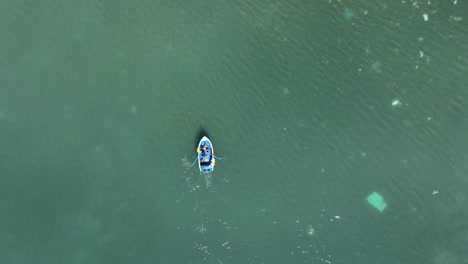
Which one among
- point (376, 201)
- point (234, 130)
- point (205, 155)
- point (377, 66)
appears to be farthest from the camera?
point (377, 66)

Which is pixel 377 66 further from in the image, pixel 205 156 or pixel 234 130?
pixel 205 156

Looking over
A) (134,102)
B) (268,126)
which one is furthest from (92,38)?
(268,126)

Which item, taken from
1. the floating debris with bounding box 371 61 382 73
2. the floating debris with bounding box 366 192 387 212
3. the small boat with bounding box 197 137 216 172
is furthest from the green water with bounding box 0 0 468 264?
the small boat with bounding box 197 137 216 172

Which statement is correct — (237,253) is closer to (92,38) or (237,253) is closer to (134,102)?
(134,102)

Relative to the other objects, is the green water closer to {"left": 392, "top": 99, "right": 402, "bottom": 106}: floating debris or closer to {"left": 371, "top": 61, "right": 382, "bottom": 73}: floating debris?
{"left": 371, "top": 61, "right": 382, "bottom": 73}: floating debris

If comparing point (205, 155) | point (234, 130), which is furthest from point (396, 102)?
point (205, 155)

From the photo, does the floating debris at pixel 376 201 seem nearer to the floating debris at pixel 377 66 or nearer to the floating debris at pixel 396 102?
the floating debris at pixel 396 102
